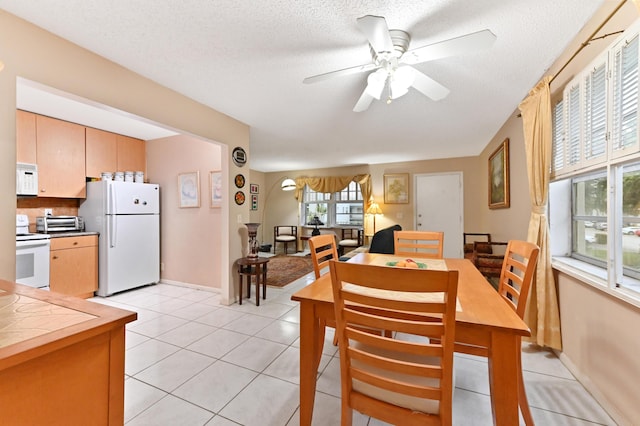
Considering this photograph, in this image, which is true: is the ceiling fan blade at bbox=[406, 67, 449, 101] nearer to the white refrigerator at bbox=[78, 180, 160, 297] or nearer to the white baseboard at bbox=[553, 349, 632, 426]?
the white baseboard at bbox=[553, 349, 632, 426]

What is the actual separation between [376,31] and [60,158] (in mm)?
4130

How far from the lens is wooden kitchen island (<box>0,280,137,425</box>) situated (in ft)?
2.18

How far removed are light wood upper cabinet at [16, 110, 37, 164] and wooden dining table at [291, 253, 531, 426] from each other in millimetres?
3882

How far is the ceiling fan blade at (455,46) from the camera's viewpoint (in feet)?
4.28

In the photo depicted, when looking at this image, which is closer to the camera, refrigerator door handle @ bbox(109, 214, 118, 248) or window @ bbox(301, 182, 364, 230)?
refrigerator door handle @ bbox(109, 214, 118, 248)

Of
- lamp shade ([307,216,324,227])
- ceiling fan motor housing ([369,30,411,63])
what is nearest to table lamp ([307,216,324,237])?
lamp shade ([307,216,324,227])

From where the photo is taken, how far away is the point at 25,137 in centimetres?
302

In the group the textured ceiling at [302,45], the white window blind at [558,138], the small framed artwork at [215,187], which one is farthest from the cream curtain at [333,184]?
the white window blind at [558,138]

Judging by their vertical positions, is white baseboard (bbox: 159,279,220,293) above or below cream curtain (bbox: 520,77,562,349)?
below

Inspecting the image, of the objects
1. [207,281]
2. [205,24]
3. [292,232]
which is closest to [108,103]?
[205,24]

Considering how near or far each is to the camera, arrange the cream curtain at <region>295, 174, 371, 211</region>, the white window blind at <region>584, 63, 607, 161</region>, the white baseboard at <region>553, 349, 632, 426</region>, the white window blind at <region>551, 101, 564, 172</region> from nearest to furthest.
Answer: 1. the white baseboard at <region>553, 349, 632, 426</region>
2. the white window blind at <region>584, 63, 607, 161</region>
3. the white window blind at <region>551, 101, 564, 172</region>
4. the cream curtain at <region>295, 174, 371, 211</region>

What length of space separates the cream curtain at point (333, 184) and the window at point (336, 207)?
214mm

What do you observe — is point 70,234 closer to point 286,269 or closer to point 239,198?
point 239,198

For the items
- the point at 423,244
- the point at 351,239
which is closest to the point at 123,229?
the point at 423,244
